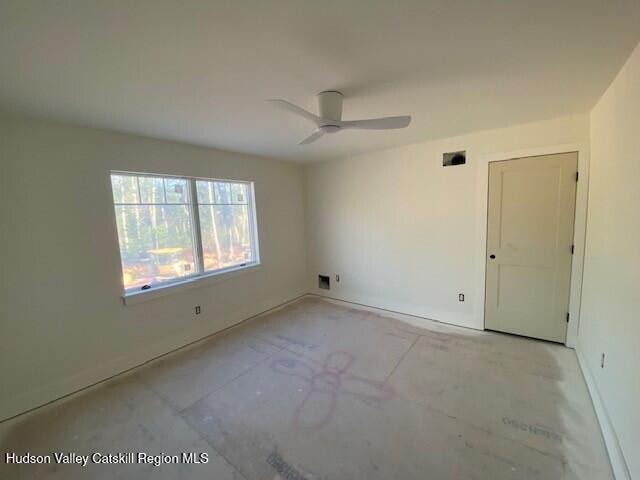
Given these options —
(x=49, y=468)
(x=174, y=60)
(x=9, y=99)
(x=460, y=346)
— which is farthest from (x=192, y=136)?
(x=460, y=346)

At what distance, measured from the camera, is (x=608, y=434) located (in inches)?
64.6

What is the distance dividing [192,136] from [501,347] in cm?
394

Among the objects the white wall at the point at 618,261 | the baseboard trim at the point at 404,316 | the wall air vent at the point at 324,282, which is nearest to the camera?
the white wall at the point at 618,261

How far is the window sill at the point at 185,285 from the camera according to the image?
2701 millimetres

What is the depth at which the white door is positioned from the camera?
2.67m

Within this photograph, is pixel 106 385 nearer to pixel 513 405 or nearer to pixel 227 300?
pixel 227 300

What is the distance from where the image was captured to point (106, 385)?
2430 millimetres

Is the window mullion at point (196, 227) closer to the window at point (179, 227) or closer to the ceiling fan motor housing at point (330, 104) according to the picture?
the window at point (179, 227)

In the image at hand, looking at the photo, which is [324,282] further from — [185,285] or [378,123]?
[378,123]


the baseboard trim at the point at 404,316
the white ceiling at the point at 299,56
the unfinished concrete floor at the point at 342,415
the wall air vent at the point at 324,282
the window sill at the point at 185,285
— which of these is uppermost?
the white ceiling at the point at 299,56

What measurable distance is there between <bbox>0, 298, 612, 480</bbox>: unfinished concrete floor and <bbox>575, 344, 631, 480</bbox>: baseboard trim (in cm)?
5

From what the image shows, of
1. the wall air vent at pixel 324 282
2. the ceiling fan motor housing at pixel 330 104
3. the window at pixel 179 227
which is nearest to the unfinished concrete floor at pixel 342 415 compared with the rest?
the window at pixel 179 227

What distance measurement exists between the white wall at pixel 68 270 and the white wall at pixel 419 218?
2173 mm

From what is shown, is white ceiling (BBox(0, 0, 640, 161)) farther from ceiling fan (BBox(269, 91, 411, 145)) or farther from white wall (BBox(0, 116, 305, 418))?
white wall (BBox(0, 116, 305, 418))
